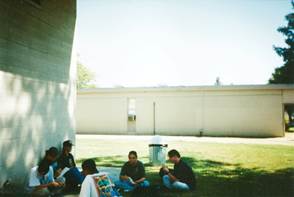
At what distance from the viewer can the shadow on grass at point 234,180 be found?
7.36 meters

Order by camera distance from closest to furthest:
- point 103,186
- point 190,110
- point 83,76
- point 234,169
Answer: point 103,186 → point 234,169 → point 190,110 → point 83,76

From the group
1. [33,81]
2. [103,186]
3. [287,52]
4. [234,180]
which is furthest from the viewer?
[287,52]

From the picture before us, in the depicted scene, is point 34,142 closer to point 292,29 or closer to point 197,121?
point 197,121

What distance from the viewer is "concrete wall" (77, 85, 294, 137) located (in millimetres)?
23266

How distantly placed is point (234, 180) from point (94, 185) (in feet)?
16.6

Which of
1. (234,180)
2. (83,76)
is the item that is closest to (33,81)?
(234,180)

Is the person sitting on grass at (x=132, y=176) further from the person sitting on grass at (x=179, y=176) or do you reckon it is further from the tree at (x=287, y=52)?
the tree at (x=287, y=52)

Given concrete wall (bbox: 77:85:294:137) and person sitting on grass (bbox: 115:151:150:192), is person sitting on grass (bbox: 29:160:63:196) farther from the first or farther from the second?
concrete wall (bbox: 77:85:294:137)

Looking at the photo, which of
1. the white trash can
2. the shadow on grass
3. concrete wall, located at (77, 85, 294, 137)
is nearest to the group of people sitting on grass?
the shadow on grass

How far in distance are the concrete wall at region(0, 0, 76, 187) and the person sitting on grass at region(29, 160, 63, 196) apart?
1.27 meters

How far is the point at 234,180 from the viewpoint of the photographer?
348 inches

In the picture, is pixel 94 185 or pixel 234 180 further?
pixel 234 180

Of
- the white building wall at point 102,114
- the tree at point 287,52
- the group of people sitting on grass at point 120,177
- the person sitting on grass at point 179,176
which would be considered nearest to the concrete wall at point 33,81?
the group of people sitting on grass at point 120,177

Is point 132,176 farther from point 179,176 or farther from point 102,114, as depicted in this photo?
point 102,114
